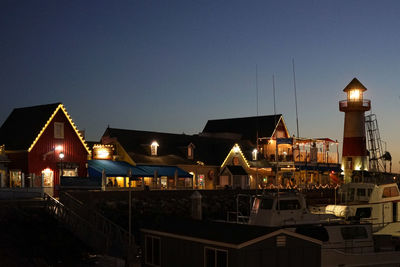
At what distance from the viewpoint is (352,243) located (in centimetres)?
2736

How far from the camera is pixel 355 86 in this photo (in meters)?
61.6

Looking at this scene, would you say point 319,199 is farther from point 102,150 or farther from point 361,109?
point 102,150

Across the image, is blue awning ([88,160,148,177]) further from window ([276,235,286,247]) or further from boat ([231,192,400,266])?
window ([276,235,286,247])

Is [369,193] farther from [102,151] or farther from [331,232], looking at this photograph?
[102,151]

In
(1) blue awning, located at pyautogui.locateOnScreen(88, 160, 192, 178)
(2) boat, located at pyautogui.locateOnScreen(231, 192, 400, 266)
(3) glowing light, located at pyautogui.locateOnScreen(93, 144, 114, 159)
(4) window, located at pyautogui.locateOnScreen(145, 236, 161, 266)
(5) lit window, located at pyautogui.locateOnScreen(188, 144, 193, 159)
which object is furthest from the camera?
(5) lit window, located at pyautogui.locateOnScreen(188, 144, 193, 159)

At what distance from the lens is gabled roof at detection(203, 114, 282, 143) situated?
7988cm

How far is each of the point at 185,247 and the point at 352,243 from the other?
8.89 m

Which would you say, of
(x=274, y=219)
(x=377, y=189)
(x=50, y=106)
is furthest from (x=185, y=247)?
(x=50, y=106)

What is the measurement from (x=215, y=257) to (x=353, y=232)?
30.5ft

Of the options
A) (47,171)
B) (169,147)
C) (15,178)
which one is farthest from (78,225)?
(169,147)

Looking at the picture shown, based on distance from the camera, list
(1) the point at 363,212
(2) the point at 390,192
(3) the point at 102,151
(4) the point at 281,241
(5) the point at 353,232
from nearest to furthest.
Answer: (4) the point at 281,241
(5) the point at 353,232
(1) the point at 363,212
(2) the point at 390,192
(3) the point at 102,151

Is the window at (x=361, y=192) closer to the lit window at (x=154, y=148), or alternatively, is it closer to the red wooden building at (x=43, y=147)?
the red wooden building at (x=43, y=147)

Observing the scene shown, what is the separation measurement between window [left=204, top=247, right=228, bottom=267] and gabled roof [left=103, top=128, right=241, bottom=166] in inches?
1474

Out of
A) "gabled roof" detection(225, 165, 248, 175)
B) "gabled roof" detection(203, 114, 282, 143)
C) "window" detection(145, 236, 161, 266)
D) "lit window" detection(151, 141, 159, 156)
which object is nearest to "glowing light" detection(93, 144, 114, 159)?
"lit window" detection(151, 141, 159, 156)
